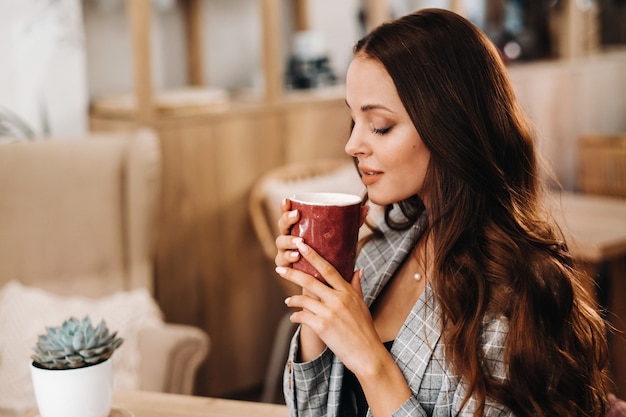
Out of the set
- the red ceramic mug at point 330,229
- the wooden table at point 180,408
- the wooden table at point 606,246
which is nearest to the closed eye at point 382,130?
the red ceramic mug at point 330,229

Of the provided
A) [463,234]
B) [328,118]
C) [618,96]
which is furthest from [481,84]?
[618,96]

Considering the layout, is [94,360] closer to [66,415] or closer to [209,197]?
[66,415]

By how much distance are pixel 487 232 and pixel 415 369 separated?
225mm

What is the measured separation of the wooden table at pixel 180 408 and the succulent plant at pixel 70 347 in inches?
5.3

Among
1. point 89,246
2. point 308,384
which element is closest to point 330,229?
point 308,384

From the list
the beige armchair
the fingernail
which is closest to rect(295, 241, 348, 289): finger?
the fingernail

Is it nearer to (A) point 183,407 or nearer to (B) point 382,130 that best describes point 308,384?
(A) point 183,407

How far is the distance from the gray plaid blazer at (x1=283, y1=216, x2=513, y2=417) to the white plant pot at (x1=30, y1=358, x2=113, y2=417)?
0.30 meters

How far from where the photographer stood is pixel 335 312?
1.13 metres

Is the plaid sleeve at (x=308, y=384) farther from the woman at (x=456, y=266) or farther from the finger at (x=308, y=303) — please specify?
the finger at (x=308, y=303)

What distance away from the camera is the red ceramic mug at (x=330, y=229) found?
1110mm

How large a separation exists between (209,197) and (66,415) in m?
1.68

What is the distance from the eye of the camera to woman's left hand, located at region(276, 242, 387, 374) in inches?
44.3

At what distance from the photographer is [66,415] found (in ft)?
4.05
